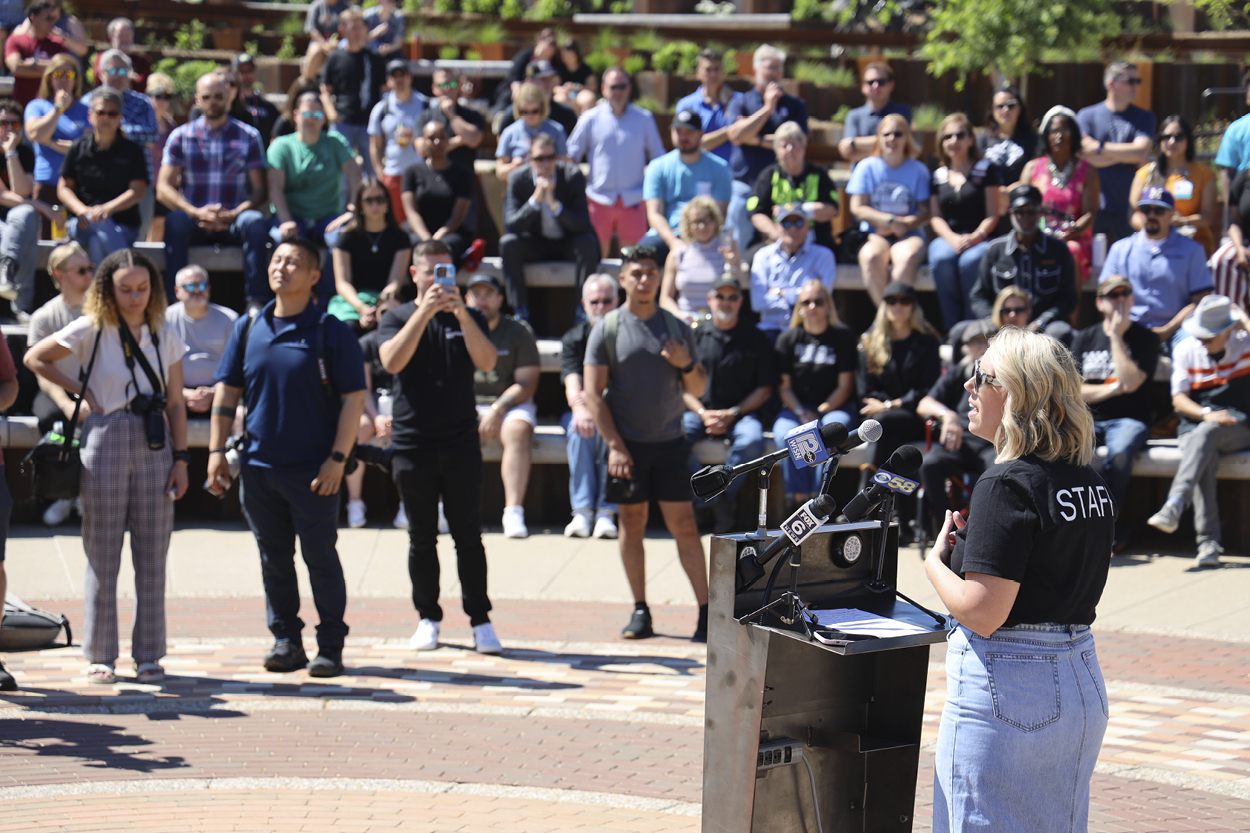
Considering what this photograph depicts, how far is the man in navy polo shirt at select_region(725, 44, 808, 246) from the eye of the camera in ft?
41.6

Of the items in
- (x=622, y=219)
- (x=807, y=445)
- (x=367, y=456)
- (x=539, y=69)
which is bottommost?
(x=367, y=456)

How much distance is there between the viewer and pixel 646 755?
19.9ft

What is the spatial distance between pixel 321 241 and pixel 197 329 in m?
1.79

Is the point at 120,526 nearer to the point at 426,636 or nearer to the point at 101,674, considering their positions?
the point at 101,674

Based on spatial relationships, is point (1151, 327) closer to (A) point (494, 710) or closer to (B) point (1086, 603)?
(A) point (494, 710)

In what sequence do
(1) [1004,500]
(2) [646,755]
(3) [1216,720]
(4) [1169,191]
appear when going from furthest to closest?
(4) [1169,191]
(3) [1216,720]
(2) [646,755]
(1) [1004,500]

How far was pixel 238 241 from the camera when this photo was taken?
12.6m

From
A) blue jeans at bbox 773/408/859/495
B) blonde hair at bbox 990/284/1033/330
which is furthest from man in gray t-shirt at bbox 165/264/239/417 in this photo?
blonde hair at bbox 990/284/1033/330

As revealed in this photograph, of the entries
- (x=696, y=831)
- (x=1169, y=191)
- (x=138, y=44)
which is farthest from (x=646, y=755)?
(x=138, y=44)

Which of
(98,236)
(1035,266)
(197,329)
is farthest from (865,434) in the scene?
(98,236)

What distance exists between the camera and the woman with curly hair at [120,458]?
707 cm

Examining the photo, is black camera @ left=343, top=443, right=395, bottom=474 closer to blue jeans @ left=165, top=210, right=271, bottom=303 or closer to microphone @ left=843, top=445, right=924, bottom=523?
microphone @ left=843, top=445, right=924, bottom=523

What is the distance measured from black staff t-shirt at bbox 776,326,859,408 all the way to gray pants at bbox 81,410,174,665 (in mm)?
5069

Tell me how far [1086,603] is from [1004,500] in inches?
14.4
